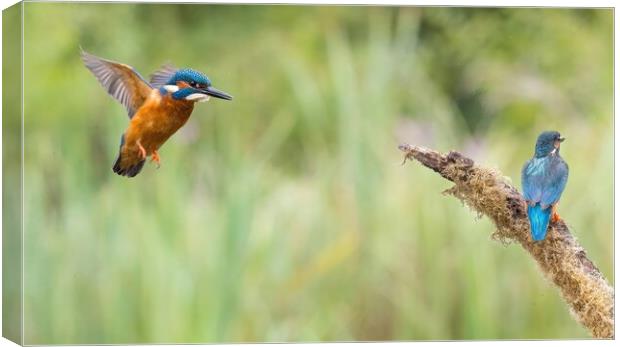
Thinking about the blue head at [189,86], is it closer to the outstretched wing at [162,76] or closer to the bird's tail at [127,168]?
the outstretched wing at [162,76]

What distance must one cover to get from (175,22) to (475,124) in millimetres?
1408

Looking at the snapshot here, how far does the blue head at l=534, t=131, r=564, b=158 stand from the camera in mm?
6230

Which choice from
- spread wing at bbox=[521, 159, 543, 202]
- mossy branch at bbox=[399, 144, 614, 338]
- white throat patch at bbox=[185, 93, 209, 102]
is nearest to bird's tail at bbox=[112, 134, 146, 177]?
white throat patch at bbox=[185, 93, 209, 102]

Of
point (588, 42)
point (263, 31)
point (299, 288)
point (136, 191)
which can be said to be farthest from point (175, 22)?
point (588, 42)

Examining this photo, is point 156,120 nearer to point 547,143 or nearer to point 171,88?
point 171,88

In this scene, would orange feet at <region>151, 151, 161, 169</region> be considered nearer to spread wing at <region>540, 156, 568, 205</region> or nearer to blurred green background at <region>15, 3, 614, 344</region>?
blurred green background at <region>15, 3, 614, 344</region>

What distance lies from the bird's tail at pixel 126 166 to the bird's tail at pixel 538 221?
1550 millimetres

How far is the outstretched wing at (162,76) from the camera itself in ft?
19.0

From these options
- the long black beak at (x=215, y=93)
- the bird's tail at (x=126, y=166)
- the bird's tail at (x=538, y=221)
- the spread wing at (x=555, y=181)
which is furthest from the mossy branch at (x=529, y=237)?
the bird's tail at (x=126, y=166)

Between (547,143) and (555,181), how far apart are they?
34 cm

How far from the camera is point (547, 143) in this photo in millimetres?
6289

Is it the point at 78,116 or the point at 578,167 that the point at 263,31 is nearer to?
the point at 78,116

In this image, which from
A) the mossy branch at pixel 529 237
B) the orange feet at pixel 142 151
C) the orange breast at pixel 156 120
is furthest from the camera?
the orange feet at pixel 142 151

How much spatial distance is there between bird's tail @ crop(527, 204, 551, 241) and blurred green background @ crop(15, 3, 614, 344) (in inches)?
16.7
